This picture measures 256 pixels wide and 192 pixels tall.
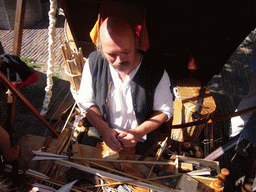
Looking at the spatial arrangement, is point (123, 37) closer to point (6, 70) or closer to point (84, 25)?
point (84, 25)

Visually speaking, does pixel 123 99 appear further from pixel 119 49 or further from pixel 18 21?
pixel 18 21

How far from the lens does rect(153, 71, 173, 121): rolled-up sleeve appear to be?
1.69 meters

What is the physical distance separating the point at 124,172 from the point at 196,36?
83.4 inches

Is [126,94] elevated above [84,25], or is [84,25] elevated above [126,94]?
[84,25]

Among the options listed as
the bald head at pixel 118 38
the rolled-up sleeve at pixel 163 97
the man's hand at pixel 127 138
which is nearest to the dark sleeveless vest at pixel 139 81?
the rolled-up sleeve at pixel 163 97

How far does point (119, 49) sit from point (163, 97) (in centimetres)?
66

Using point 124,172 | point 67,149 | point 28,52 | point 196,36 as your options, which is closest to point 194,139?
point 196,36

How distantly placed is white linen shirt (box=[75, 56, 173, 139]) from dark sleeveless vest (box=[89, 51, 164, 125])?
4 cm

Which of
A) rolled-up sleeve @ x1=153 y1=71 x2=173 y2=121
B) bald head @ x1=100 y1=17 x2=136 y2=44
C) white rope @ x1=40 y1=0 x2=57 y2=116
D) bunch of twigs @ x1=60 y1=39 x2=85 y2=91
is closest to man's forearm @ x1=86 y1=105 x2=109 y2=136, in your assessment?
rolled-up sleeve @ x1=153 y1=71 x2=173 y2=121

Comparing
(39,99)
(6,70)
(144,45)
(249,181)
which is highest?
(144,45)

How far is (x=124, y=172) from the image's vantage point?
1542mm

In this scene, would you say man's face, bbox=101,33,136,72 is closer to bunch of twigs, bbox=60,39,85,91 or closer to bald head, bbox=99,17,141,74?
bald head, bbox=99,17,141,74

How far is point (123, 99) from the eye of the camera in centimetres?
171

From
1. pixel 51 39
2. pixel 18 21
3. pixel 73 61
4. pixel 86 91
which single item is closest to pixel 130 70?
pixel 86 91
